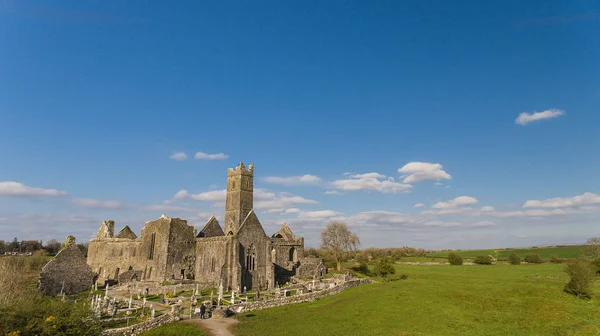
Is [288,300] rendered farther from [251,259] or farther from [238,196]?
[238,196]

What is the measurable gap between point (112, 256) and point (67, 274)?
49.9 feet

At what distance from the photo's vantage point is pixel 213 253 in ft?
151

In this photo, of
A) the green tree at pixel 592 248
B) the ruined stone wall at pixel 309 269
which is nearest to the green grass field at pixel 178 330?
the ruined stone wall at pixel 309 269

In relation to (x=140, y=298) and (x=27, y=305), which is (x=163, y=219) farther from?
(x=27, y=305)

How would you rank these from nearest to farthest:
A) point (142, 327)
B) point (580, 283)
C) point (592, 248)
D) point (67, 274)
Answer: point (142, 327), point (580, 283), point (67, 274), point (592, 248)

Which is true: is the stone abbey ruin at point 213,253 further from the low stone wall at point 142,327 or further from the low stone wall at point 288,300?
the low stone wall at point 142,327

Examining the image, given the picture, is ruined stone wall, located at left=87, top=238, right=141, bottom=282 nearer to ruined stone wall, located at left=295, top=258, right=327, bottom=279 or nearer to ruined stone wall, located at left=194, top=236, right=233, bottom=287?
ruined stone wall, located at left=194, top=236, right=233, bottom=287

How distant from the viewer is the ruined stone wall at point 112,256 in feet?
179

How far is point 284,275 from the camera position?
54.7 meters

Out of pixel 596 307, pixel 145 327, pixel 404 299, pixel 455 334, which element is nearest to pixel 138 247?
pixel 145 327

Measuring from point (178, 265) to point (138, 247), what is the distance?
992 centimetres

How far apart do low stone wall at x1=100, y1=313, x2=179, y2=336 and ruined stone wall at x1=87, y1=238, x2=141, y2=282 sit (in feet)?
98.3

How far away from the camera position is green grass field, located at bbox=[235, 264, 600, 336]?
25.2m

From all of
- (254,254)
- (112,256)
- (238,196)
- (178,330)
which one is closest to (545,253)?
(238,196)
